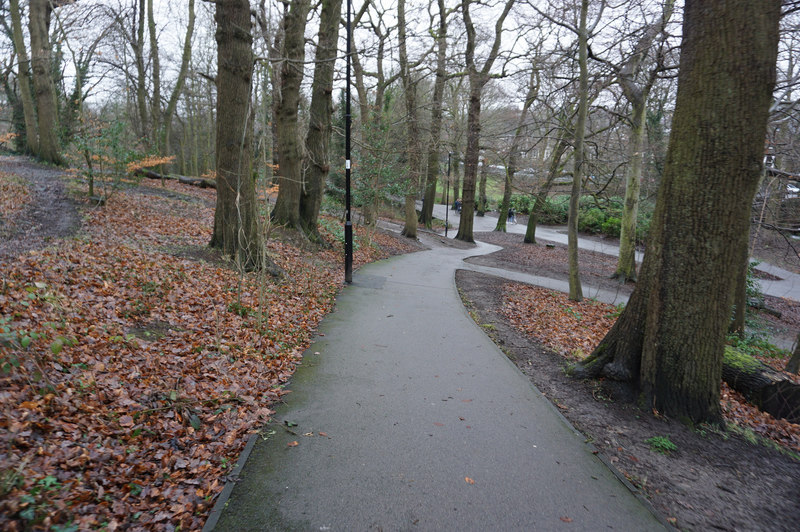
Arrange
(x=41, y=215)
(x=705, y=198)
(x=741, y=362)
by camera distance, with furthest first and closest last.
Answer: (x=41, y=215) → (x=741, y=362) → (x=705, y=198)

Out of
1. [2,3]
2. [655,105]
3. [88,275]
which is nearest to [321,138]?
[88,275]

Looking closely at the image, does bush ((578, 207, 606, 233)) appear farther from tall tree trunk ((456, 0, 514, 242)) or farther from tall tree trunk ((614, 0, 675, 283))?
tall tree trunk ((614, 0, 675, 283))

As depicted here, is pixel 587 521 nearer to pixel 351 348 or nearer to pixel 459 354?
pixel 459 354

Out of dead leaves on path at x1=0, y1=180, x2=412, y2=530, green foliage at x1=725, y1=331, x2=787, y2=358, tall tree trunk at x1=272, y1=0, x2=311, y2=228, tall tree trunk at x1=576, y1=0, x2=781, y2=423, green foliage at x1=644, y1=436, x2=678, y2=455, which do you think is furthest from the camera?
tall tree trunk at x1=272, y1=0, x2=311, y2=228

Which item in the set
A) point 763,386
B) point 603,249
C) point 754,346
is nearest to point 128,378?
point 763,386

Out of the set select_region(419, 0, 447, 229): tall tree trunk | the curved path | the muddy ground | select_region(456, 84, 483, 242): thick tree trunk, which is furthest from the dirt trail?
select_region(456, 84, 483, 242): thick tree trunk

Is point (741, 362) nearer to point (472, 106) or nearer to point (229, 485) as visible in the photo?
point (229, 485)

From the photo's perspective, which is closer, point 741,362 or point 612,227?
point 741,362

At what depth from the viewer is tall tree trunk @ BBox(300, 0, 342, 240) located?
1412 cm

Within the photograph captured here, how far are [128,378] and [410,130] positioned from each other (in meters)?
20.6

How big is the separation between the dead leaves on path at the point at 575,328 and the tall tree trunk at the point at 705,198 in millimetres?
906

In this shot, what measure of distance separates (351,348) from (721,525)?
15.6ft

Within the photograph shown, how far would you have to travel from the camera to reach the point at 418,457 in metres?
3.96

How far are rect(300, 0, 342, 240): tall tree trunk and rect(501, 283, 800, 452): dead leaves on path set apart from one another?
6907 mm
